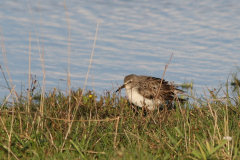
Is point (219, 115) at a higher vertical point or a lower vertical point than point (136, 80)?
lower

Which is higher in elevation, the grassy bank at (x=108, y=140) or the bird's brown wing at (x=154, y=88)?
the bird's brown wing at (x=154, y=88)

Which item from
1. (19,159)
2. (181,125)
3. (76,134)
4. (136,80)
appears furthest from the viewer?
(136,80)

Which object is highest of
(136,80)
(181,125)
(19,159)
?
(136,80)

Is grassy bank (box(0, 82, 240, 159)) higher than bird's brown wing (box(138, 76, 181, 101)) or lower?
lower

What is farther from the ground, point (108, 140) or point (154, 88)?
point (154, 88)

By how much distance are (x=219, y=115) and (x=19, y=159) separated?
3.48 metres

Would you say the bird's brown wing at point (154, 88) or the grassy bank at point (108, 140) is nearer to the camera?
the grassy bank at point (108, 140)

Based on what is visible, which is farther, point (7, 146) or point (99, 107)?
point (99, 107)

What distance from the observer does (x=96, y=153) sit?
541 centimetres

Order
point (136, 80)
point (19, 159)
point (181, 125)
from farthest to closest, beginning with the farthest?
point (136, 80) < point (181, 125) < point (19, 159)

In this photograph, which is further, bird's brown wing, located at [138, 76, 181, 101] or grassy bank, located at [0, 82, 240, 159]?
bird's brown wing, located at [138, 76, 181, 101]

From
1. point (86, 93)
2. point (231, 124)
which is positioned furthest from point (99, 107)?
point (231, 124)

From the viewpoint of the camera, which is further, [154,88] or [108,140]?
[154,88]

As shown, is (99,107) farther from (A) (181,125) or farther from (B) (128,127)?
(A) (181,125)
